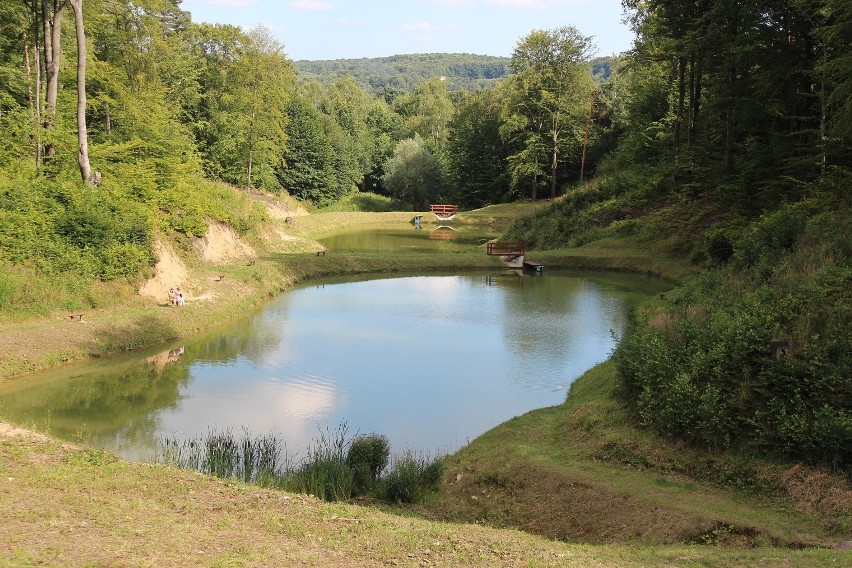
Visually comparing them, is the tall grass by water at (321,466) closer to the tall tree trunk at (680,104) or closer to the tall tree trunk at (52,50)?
the tall tree trunk at (52,50)

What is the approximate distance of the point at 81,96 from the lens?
84.7 feet

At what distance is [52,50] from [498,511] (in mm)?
23750

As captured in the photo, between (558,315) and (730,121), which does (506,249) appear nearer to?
(730,121)

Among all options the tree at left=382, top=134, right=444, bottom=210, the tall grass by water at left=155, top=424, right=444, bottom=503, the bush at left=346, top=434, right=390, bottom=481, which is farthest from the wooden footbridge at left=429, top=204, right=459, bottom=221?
the bush at left=346, top=434, right=390, bottom=481

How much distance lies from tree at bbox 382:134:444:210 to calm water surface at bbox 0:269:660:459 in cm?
5523

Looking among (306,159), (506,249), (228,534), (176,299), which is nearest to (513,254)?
(506,249)

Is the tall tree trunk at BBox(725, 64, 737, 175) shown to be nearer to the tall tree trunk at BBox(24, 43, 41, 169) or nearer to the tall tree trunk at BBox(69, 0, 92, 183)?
the tall tree trunk at BBox(69, 0, 92, 183)

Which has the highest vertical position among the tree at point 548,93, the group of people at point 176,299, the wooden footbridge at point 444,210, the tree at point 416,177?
the tree at point 548,93

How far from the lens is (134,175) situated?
30438 millimetres

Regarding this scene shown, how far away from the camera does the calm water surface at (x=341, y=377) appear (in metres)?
15.8

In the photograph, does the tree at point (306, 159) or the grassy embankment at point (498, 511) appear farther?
the tree at point (306, 159)

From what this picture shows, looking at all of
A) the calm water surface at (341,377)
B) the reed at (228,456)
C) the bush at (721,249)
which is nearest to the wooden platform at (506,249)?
the calm water surface at (341,377)

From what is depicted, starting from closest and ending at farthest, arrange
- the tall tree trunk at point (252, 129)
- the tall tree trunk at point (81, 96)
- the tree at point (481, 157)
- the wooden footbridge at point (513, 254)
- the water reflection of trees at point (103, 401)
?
the water reflection of trees at point (103, 401), the tall tree trunk at point (81, 96), the wooden footbridge at point (513, 254), the tall tree trunk at point (252, 129), the tree at point (481, 157)

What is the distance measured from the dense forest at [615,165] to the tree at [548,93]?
19cm
